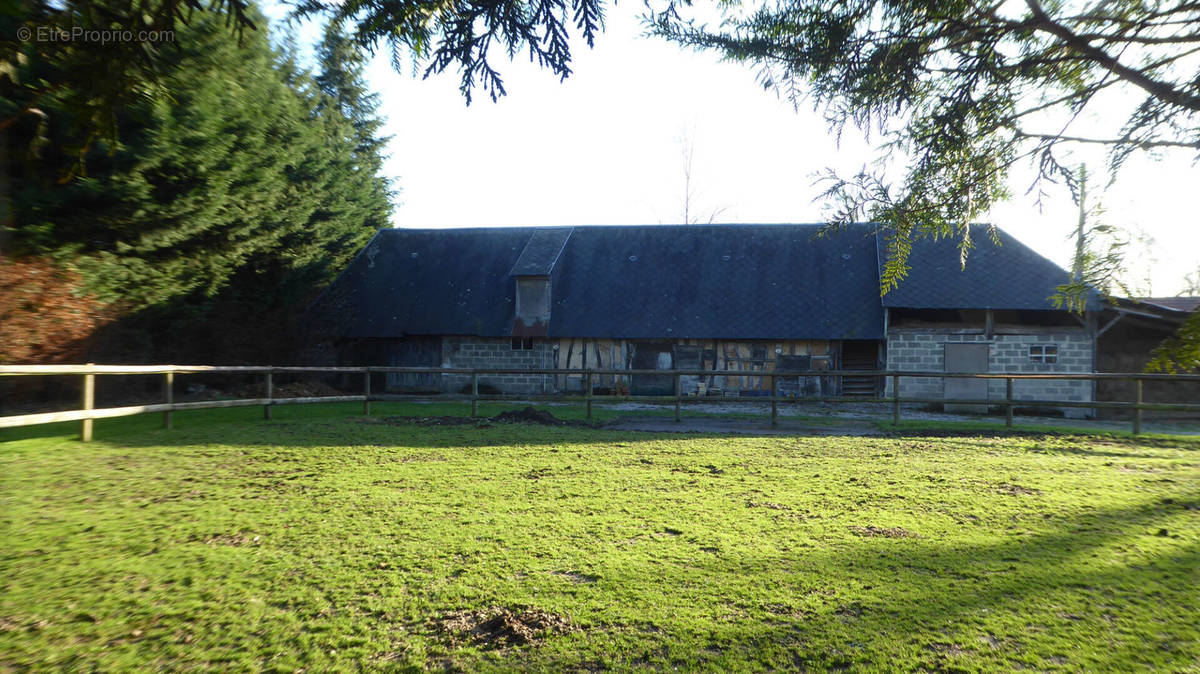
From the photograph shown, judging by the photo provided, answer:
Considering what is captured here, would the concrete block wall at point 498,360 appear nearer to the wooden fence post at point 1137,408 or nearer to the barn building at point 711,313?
the barn building at point 711,313

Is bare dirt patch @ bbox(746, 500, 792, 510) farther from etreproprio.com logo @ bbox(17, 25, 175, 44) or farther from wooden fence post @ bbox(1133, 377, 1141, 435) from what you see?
wooden fence post @ bbox(1133, 377, 1141, 435)

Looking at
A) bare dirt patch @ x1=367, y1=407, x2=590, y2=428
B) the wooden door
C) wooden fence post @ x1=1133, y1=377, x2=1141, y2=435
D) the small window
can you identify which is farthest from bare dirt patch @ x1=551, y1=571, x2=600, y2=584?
the small window

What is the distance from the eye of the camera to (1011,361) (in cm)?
1900

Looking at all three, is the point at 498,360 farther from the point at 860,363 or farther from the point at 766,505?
the point at 766,505

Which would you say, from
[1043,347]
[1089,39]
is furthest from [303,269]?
[1043,347]

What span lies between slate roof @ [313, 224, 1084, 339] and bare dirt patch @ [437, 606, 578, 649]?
17.8m

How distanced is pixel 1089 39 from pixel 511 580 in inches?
160

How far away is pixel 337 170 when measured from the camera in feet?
69.9

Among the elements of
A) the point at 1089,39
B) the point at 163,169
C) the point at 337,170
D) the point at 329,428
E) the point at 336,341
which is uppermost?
the point at 337,170

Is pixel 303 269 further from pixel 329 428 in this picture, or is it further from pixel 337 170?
pixel 329 428

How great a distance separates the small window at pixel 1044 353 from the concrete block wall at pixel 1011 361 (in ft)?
0.31

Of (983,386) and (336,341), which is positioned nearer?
(983,386)

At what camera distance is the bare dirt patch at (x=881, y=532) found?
435 cm

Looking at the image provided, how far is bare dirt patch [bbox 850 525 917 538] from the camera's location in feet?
14.3
